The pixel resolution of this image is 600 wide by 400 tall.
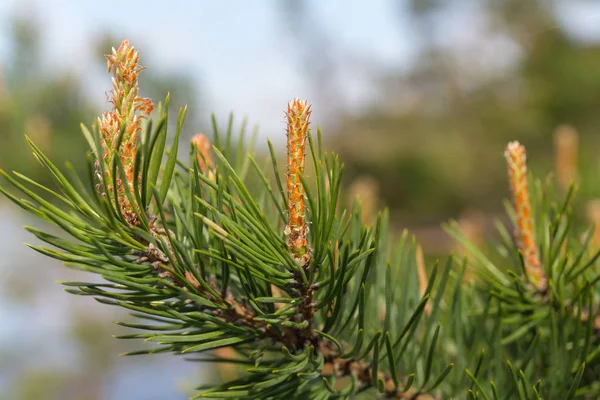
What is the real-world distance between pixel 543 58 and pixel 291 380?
3.28 meters

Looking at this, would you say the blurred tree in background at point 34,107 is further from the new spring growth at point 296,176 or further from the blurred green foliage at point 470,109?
the blurred green foliage at point 470,109

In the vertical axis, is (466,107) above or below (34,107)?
above

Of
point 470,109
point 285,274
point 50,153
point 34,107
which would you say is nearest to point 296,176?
point 285,274

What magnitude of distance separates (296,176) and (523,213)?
0.11m

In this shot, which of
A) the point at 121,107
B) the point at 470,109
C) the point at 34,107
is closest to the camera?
the point at 121,107

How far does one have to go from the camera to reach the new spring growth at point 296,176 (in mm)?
122

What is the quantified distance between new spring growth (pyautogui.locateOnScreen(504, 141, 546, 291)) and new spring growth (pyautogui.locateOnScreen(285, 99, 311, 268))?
0.30ft

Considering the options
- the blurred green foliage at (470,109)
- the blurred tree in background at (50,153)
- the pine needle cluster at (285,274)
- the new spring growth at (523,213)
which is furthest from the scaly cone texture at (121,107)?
the blurred green foliage at (470,109)

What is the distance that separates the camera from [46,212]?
0.39 ft

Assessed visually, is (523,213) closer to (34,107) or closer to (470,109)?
(34,107)

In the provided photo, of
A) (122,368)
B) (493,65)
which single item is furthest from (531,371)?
(493,65)

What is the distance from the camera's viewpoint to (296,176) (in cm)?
13

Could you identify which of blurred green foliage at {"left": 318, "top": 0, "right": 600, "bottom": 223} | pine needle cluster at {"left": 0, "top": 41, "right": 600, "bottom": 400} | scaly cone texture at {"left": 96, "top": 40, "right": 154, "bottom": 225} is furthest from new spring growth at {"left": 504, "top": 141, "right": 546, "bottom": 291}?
blurred green foliage at {"left": 318, "top": 0, "right": 600, "bottom": 223}

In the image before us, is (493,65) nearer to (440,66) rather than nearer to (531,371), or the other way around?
(440,66)
